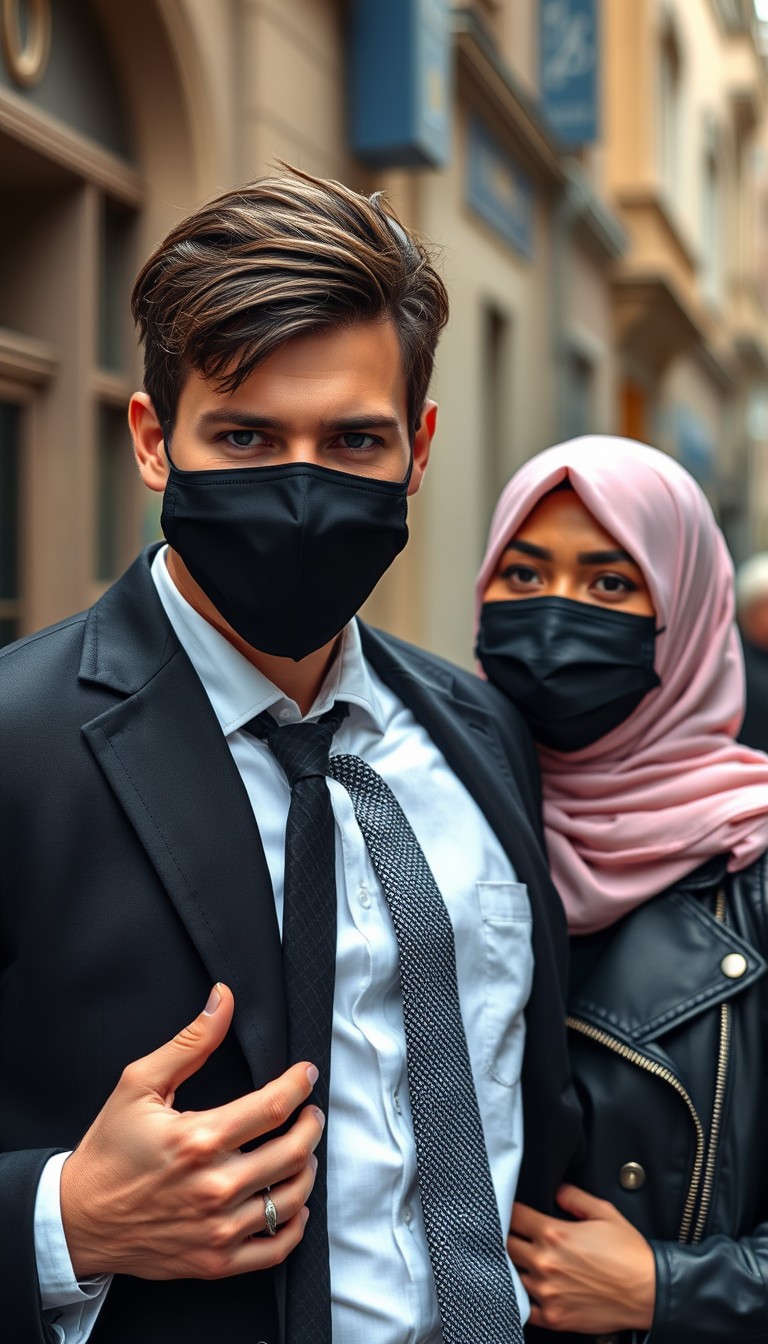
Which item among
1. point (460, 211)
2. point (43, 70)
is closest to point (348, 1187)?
point (43, 70)

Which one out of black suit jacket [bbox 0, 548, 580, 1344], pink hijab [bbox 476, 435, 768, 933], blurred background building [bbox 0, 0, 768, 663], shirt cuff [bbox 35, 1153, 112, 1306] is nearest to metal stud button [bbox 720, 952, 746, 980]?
pink hijab [bbox 476, 435, 768, 933]

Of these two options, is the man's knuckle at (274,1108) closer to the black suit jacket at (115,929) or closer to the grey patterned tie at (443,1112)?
the black suit jacket at (115,929)

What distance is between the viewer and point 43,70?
14.2 ft

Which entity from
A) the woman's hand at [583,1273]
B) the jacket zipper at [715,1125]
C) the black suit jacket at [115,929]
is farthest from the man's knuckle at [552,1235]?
the black suit jacket at [115,929]

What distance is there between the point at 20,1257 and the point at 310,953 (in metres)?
0.44

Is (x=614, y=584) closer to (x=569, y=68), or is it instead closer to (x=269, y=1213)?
(x=269, y=1213)

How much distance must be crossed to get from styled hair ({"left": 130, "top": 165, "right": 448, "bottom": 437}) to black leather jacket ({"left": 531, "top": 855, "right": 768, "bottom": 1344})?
940 millimetres

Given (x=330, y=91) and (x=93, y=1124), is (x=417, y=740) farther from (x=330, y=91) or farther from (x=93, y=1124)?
(x=330, y=91)

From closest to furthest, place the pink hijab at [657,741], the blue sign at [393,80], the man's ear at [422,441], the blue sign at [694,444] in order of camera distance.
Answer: the man's ear at [422,441], the pink hijab at [657,741], the blue sign at [393,80], the blue sign at [694,444]

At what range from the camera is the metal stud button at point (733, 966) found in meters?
2.09

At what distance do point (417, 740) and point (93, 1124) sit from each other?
769 mm

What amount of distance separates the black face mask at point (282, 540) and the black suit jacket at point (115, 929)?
0.47 feet

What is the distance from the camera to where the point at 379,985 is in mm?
1740

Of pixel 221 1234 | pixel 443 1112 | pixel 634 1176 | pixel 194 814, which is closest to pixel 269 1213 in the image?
pixel 221 1234
